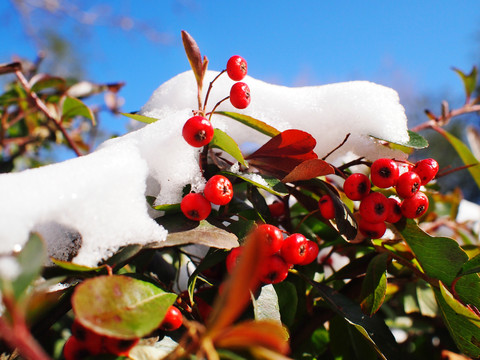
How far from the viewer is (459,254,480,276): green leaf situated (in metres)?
0.66

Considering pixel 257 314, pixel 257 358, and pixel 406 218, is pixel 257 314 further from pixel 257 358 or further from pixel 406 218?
pixel 406 218

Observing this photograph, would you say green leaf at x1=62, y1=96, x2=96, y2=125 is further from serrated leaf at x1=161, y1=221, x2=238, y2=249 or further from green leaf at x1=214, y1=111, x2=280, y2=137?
serrated leaf at x1=161, y1=221, x2=238, y2=249

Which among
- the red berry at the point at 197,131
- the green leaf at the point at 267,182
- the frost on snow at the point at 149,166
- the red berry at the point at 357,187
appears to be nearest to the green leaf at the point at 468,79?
the frost on snow at the point at 149,166

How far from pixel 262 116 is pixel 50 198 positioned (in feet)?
1.76

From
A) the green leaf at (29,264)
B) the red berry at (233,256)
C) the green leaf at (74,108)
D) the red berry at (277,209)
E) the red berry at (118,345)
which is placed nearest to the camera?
the green leaf at (29,264)

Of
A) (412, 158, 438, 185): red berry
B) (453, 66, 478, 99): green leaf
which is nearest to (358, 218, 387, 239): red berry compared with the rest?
(412, 158, 438, 185): red berry

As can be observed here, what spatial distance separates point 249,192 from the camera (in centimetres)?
79

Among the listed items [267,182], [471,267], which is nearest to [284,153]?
[267,182]

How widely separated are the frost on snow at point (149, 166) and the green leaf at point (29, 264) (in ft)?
0.50

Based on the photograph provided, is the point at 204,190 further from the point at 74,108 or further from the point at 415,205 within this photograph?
the point at 74,108

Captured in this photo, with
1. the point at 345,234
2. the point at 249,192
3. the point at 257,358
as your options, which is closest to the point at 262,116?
the point at 249,192

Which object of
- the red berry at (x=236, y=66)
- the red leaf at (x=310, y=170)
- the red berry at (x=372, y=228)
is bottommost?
the red berry at (x=372, y=228)

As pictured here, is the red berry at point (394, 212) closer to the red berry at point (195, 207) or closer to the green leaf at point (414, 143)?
the green leaf at point (414, 143)

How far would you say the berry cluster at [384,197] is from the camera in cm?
73
